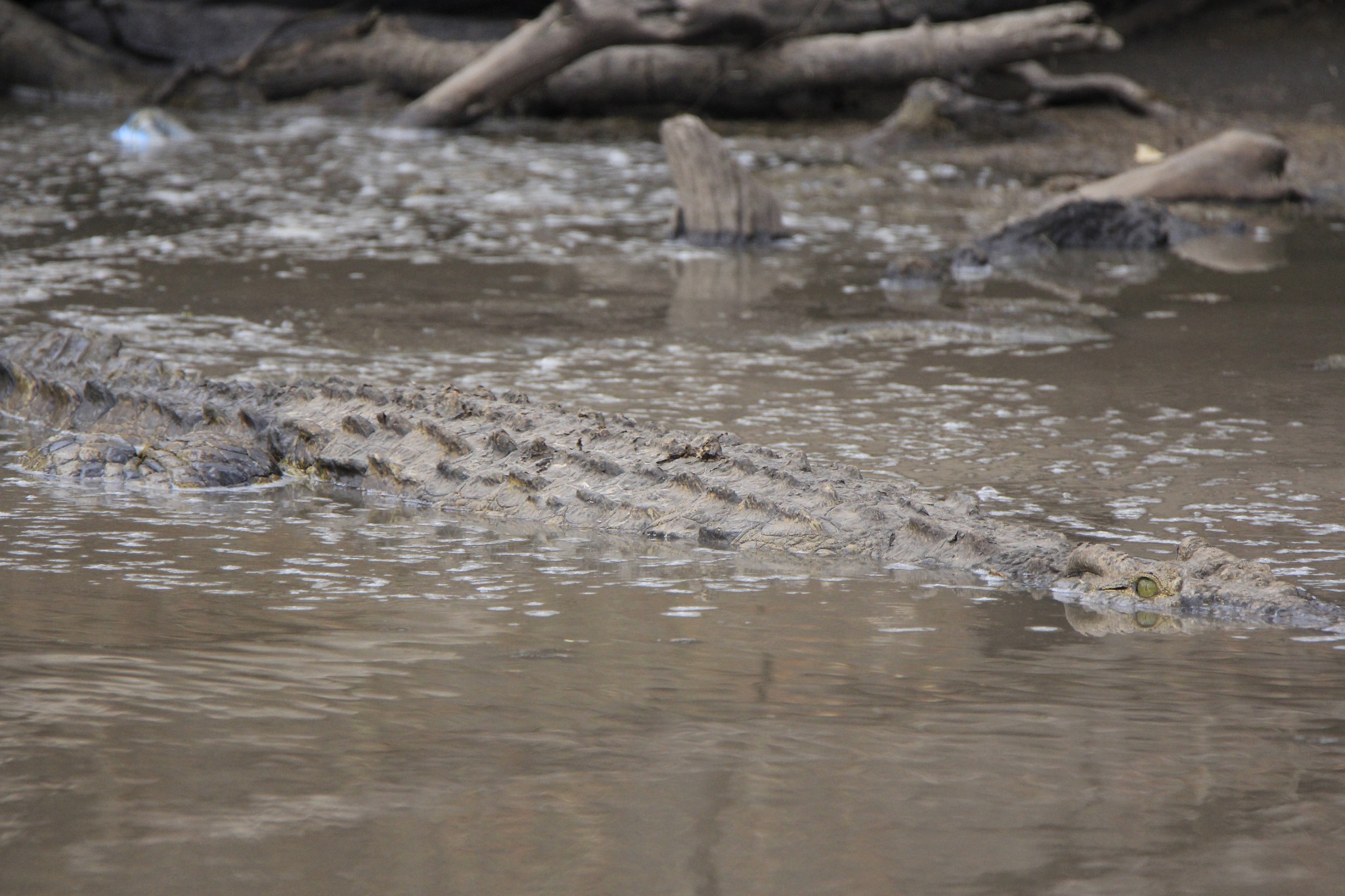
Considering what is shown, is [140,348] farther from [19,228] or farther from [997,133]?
[997,133]

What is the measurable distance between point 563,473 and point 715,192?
4752 millimetres

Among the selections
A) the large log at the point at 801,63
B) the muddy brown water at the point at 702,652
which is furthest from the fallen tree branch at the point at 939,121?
the muddy brown water at the point at 702,652

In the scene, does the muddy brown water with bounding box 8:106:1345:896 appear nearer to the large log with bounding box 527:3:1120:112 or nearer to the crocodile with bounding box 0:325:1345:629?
the crocodile with bounding box 0:325:1345:629

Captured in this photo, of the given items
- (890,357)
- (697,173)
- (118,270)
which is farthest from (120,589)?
(697,173)

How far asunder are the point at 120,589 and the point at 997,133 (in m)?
9.61

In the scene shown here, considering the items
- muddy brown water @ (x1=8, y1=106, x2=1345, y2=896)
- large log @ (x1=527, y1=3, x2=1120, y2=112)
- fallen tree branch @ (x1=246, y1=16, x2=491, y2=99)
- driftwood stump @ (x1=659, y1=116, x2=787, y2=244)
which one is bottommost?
muddy brown water @ (x1=8, y1=106, x2=1345, y2=896)

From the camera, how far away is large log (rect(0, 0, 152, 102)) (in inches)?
585

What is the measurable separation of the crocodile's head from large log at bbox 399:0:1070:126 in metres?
9.15

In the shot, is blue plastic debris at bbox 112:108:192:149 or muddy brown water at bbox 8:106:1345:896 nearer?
muddy brown water at bbox 8:106:1345:896

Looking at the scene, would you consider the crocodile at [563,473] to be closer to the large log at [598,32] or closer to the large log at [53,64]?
the large log at [598,32]

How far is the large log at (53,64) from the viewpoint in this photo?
1486cm

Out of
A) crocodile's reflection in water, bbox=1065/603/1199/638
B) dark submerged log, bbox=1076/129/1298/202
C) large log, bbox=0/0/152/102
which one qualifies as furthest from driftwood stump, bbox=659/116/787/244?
large log, bbox=0/0/152/102

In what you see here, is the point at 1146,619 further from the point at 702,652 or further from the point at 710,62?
the point at 710,62

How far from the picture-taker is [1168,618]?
128 inches
